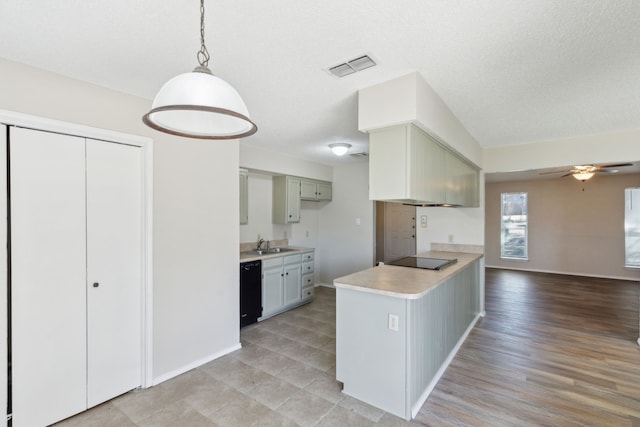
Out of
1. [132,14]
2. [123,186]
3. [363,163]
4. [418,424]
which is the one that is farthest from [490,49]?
[363,163]

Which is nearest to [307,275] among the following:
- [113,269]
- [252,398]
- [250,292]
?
Answer: [250,292]

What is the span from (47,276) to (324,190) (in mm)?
4356

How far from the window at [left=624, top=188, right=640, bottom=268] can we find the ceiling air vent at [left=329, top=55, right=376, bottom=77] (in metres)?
7.73

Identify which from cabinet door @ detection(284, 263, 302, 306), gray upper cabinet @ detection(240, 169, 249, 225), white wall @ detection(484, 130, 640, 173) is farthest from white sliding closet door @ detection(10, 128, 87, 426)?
white wall @ detection(484, 130, 640, 173)

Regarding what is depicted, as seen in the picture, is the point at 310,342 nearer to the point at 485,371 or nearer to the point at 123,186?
the point at 485,371

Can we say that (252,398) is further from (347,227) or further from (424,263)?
(347,227)

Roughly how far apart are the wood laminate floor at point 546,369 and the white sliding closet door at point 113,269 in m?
2.39

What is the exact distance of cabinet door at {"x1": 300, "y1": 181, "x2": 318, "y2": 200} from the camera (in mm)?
5339

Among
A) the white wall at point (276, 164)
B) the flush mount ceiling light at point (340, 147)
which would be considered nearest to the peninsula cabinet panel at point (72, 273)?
the white wall at point (276, 164)

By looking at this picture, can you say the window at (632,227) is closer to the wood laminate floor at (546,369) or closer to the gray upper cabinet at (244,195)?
the wood laminate floor at (546,369)

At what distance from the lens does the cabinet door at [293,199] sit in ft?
16.5

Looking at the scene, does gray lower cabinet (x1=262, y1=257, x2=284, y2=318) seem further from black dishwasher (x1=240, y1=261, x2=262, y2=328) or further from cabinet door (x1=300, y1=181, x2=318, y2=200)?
cabinet door (x1=300, y1=181, x2=318, y2=200)

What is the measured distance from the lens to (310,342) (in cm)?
343

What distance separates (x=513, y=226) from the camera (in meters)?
7.81
